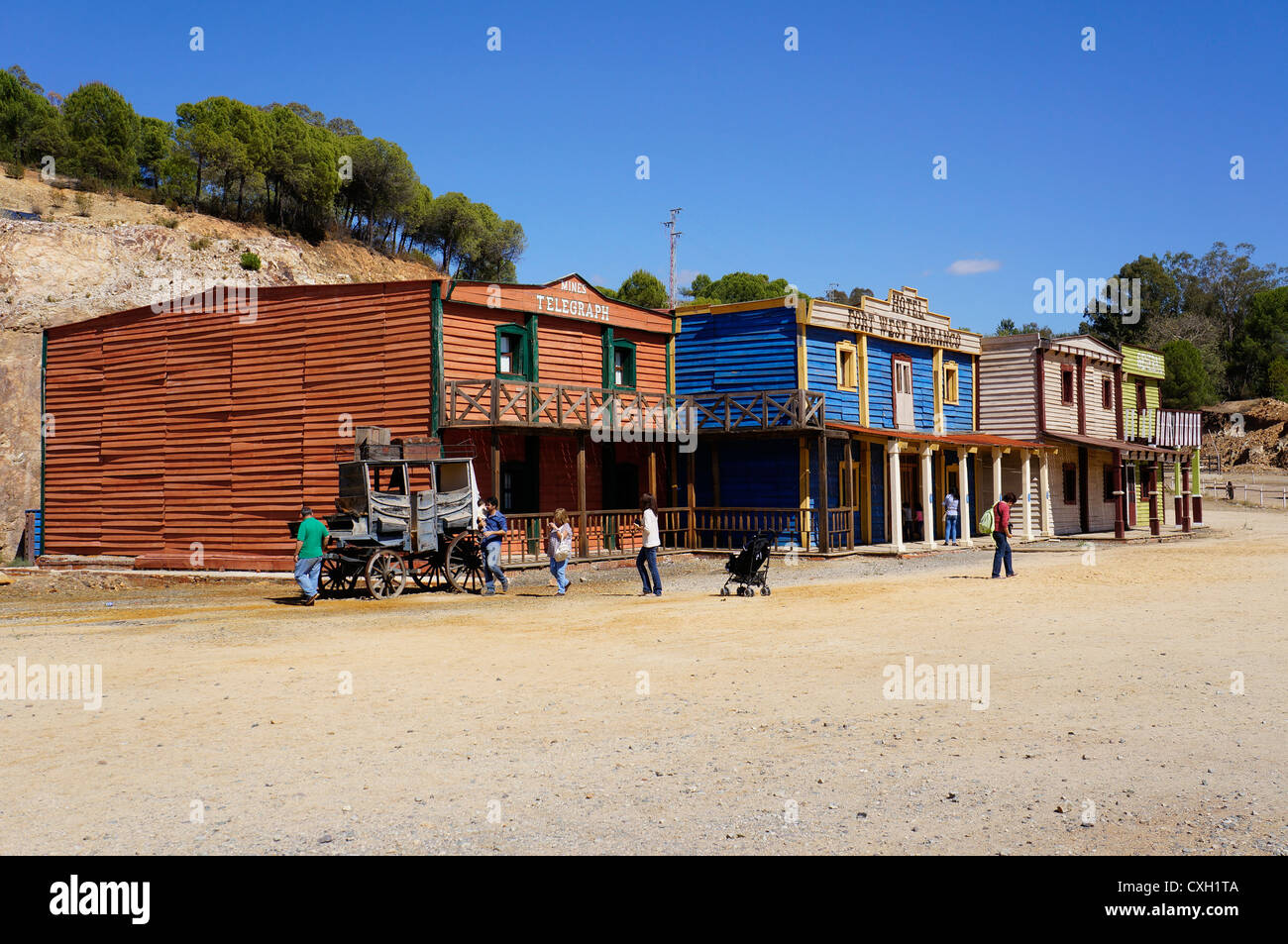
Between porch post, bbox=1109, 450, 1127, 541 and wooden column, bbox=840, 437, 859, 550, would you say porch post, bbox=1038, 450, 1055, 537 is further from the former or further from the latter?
wooden column, bbox=840, 437, 859, 550

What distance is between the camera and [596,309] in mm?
25562

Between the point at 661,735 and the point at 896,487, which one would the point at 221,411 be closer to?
the point at 896,487

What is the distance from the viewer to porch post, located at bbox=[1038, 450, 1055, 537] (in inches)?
1221

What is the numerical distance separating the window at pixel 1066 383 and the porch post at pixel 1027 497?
12.4 feet

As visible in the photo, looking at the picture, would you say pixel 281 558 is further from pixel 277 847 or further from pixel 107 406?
pixel 277 847

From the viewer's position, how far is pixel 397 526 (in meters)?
17.1

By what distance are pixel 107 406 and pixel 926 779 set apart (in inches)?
981

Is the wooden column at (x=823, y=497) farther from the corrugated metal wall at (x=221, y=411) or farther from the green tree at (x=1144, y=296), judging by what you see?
the green tree at (x=1144, y=296)

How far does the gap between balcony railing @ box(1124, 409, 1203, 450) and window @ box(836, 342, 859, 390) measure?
51.3ft

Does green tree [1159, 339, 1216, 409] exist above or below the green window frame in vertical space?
above

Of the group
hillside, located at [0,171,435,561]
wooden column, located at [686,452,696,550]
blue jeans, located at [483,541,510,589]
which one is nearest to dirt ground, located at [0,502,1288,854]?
blue jeans, located at [483,541,510,589]

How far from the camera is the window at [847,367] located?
28.0m
